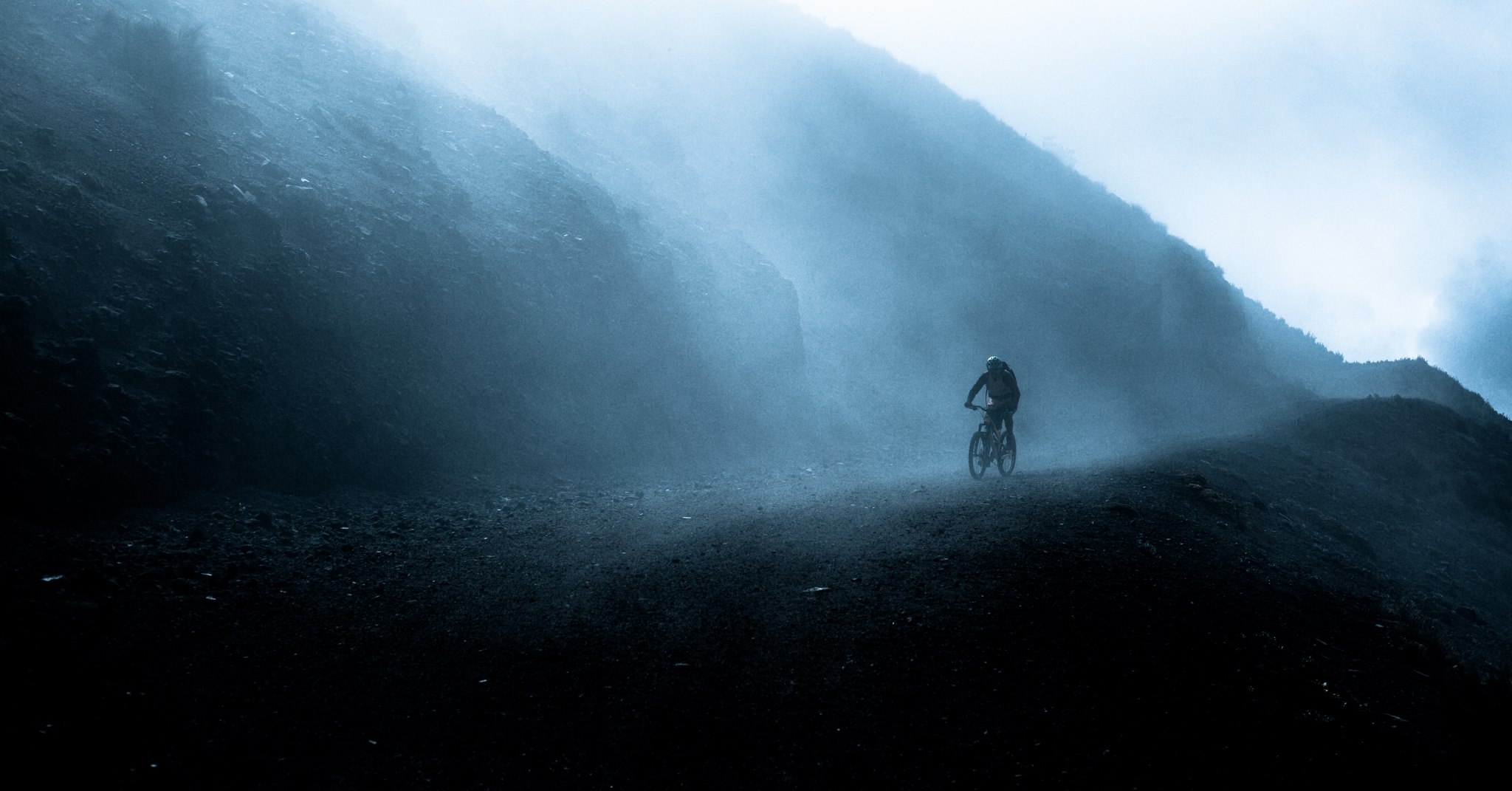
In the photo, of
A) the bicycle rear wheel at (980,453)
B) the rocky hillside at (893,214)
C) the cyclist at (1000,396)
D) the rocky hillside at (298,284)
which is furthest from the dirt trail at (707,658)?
the rocky hillside at (893,214)

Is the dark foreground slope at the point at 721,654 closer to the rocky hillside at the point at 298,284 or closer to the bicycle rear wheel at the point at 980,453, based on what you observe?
the rocky hillside at the point at 298,284

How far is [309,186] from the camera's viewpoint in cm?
1452

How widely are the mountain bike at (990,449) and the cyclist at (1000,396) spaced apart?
0.09 feet

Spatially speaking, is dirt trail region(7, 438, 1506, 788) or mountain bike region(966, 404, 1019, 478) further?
mountain bike region(966, 404, 1019, 478)

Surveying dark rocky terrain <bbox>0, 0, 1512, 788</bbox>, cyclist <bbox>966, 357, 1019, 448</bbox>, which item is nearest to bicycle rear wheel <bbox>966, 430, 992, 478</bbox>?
cyclist <bbox>966, 357, 1019, 448</bbox>

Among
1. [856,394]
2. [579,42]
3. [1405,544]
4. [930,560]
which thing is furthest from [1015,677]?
[579,42]

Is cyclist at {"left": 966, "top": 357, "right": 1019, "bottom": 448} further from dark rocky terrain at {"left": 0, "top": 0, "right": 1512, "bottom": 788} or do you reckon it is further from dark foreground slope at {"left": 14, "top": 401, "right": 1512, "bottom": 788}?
dark foreground slope at {"left": 14, "top": 401, "right": 1512, "bottom": 788}

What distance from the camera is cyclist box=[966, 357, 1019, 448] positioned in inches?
577

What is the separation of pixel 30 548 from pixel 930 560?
8.32 metres

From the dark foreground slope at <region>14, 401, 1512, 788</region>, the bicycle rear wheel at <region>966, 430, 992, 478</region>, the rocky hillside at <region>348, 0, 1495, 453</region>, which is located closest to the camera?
the dark foreground slope at <region>14, 401, 1512, 788</region>

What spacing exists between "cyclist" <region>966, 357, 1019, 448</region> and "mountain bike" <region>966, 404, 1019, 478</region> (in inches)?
1.1

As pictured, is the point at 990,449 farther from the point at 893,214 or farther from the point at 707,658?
the point at 893,214

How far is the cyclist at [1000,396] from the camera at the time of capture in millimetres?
14664

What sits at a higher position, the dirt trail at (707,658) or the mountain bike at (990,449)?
the mountain bike at (990,449)
